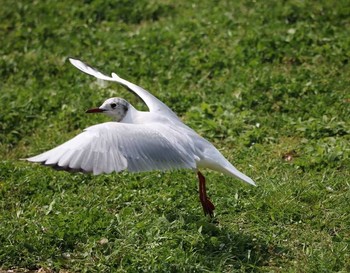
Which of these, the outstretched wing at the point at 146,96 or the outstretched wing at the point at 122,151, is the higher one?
the outstretched wing at the point at 122,151

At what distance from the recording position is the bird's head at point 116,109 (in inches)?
265

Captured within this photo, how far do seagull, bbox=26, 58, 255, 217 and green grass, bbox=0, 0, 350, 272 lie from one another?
0.50 m

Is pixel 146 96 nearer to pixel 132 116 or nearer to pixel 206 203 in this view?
pixel 132 116

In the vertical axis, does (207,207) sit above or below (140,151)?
below

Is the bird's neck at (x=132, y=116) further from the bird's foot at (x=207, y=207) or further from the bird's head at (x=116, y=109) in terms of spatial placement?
the bird's foot at (x=207, y=207)

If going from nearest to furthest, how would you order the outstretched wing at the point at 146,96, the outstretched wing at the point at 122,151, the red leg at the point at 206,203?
1. the outstretched wing at the point at 122,151
2. the red leg at the point at 206,203
3. the outstretched wing at the point at 146,96

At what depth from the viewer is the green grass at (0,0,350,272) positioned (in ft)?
18.2

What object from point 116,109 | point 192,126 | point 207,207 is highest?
point 116,109

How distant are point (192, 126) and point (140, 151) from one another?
89.5 inches

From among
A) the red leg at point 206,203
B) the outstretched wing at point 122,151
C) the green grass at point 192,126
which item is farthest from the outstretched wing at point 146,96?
the red leg at point 206,203

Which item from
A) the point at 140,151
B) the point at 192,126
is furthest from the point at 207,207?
the point at 192,126

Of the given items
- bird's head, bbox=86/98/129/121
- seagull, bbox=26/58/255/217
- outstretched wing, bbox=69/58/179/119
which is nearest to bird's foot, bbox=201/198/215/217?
seagull, bbox=26/58/255/217

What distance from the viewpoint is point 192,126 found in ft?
25.2

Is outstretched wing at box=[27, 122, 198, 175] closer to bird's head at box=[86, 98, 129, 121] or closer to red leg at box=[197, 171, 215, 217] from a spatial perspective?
red leg at box=[197, 171, 215, 217]
